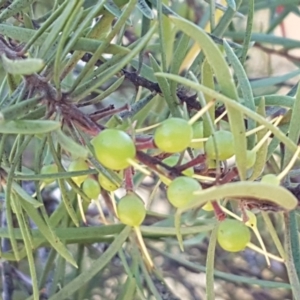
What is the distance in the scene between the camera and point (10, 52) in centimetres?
26

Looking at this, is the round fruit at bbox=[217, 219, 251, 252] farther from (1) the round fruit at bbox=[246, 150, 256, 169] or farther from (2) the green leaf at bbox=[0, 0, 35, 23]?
(2) the green leaf at bbox=[0, 0, 35, 23]

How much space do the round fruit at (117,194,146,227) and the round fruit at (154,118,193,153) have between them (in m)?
0.03

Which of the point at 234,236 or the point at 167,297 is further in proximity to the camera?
the point at 167,297

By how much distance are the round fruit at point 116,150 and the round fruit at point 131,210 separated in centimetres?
3

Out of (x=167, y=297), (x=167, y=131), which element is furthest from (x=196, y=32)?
(x=167, y=297)

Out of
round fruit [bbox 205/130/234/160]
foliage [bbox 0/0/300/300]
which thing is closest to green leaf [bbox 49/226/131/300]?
foliage [bbox 0/0/300/300]

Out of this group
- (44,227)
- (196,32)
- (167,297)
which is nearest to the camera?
(196,32)

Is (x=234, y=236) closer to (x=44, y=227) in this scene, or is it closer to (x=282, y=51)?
(x=44, y=227)

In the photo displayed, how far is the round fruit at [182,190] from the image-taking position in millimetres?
184

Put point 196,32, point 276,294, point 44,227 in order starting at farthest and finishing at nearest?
point 276,294, point 44,227, point 196,32

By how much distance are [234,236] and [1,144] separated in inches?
4.9

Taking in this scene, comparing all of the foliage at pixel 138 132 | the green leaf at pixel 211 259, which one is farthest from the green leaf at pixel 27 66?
the green leaf at pixel 211 259

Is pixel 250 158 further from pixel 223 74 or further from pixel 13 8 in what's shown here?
→ pixel 13 8

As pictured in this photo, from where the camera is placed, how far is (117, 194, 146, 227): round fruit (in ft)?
0.69
